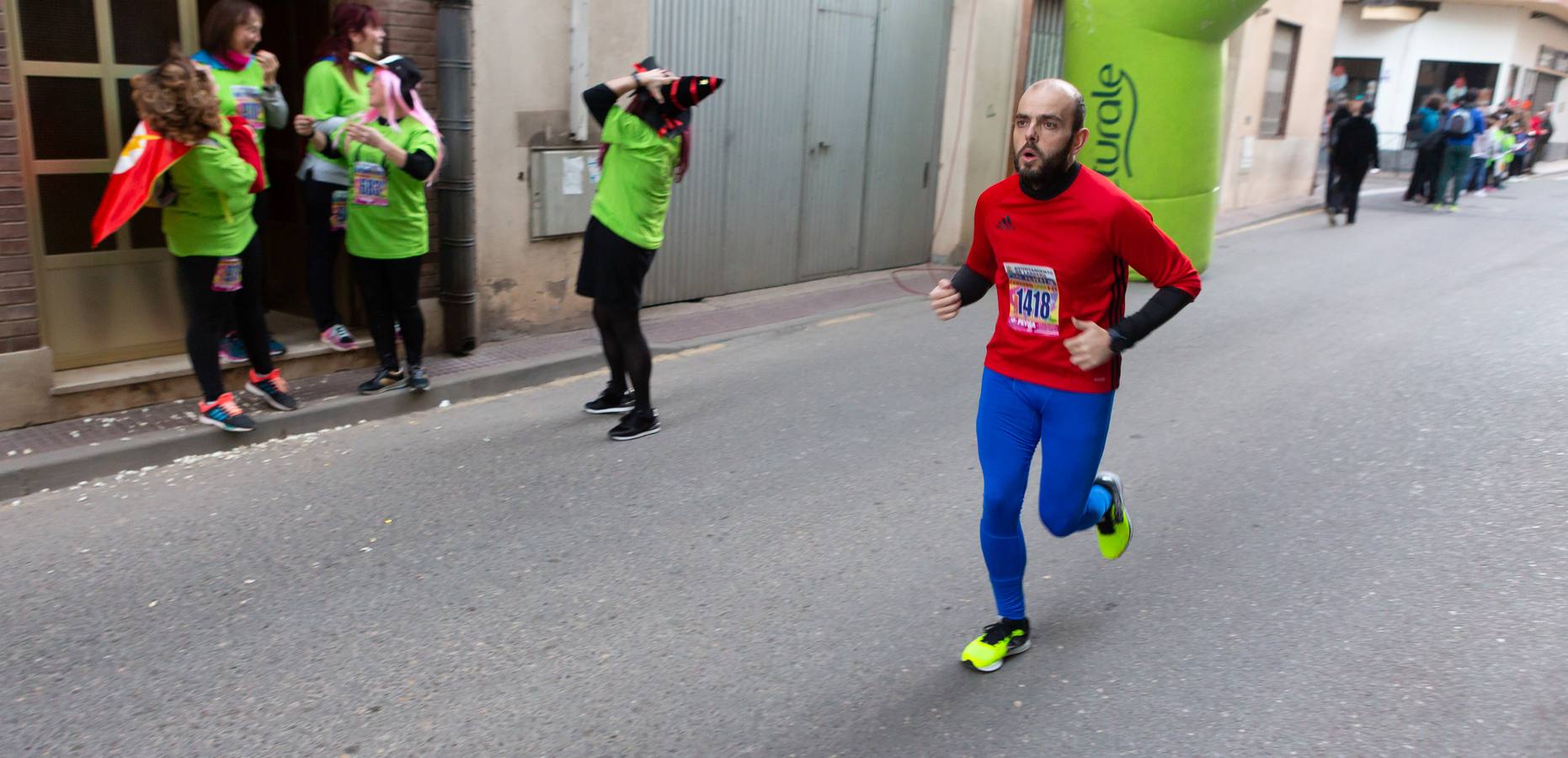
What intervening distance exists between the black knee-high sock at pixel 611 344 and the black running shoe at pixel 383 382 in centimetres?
121

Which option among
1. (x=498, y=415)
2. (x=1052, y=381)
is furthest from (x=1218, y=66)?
(x=1052, y=381)

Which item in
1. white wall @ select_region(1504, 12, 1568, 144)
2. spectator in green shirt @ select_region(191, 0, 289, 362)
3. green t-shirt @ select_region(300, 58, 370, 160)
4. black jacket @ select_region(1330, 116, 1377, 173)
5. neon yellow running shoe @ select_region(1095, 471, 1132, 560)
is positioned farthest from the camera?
white wall @ select_region(1504, 12, 1568, 144)

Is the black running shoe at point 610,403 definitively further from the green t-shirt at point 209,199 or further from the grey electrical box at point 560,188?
the green t-shirt at point 209,199

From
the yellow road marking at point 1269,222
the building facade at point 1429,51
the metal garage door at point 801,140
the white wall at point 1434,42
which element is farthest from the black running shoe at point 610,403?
the white wall at point 1434,42

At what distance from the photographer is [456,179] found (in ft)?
23.1

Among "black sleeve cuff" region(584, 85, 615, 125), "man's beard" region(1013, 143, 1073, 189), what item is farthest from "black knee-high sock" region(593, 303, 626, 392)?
"man's beard" region(1013, 143, 1073, 189)

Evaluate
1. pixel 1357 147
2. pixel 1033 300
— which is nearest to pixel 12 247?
pixel 1033 300

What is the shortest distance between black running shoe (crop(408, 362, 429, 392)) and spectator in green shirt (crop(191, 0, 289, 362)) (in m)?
0.74

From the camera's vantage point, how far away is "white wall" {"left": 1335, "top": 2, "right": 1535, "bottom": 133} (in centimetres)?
3150

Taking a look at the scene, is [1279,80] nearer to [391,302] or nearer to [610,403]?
[610,403]

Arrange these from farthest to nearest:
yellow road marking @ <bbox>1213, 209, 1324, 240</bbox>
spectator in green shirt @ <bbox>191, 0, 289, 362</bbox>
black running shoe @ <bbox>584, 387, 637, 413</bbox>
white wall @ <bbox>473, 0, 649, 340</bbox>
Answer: yellow road marking @ <bbox>1213, 209, 1324, 240</bbox> < white wall @ <bbox>473, 0, 649, 340</bbox> < black running shoe @ <bbox>584, 387, 637, 413</bbox> < spectator in green shirt @ <bbox>191, 0, 289, 362</bbox>

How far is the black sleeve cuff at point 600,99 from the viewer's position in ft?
18.5

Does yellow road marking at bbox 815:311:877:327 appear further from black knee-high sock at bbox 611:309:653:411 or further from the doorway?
the doorway

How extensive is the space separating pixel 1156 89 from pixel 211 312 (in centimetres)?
826
